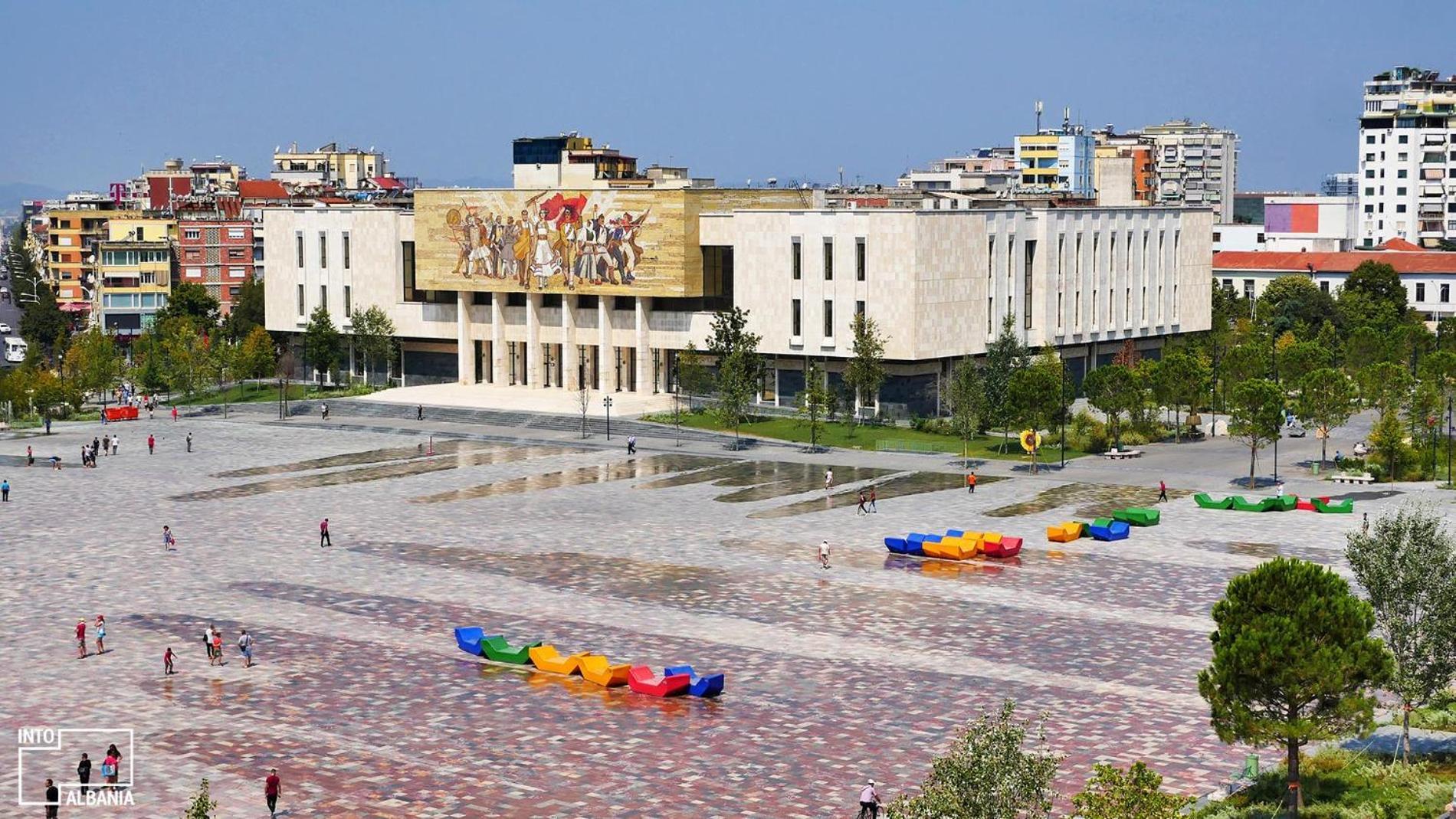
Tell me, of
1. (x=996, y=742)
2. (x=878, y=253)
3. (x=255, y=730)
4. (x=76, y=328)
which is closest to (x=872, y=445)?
(x=878, y=253)

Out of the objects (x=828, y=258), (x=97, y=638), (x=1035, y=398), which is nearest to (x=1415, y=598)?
(x=97, y=638)

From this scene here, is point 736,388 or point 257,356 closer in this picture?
point 736,388

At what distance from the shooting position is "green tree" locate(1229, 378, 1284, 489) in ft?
280

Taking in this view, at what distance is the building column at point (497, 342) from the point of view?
128750 mm

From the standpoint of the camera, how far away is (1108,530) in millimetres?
→ 73250

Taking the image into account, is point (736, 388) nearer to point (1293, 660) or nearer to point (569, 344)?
point (569, 344)

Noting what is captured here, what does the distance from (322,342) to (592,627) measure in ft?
251

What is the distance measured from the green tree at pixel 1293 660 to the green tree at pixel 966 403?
58946 mm

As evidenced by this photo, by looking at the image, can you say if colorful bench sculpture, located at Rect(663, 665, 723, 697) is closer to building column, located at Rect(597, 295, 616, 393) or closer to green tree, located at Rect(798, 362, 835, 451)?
green tree, located at Rect(798, 362, 835, 451)

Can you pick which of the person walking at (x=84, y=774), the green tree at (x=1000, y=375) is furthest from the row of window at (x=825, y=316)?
the person walking at (x=84, y=774)

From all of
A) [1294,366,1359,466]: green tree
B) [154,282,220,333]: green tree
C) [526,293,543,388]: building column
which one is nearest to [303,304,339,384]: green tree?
[526,293,543,388]: building column

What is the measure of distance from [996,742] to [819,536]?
45.1m

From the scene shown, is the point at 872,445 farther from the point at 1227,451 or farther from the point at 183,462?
the point at 183,462

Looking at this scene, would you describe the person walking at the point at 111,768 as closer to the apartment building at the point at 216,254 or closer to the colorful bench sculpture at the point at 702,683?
the colorful bench sculpture at the point at 702,683
